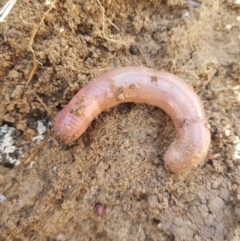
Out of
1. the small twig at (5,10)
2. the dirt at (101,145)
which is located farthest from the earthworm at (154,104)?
the small twig at (5,10)

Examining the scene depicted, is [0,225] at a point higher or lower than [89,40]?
lower

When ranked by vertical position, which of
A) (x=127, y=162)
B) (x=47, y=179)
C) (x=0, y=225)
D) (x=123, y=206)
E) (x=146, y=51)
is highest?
(x=146, y=51)

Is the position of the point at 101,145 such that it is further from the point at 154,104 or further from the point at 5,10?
the point at 5,10

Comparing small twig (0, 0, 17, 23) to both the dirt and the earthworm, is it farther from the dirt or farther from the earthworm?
the earthworm

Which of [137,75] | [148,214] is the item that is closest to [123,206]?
[148,214]

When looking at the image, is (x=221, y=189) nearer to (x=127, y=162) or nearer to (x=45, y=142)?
(x=127, y=162)

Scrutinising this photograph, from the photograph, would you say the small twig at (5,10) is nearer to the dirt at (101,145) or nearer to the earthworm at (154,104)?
the dirt at (101,145)

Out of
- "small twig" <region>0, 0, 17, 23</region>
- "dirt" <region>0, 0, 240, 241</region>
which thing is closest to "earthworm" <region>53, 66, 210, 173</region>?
"dirt" <region>0, 0, 240, 241</region>
